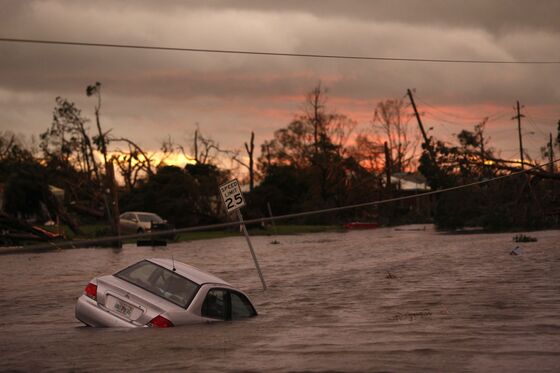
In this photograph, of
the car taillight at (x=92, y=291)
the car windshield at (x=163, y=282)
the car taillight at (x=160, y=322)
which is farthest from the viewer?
the car windshield at (x=163, y=282)

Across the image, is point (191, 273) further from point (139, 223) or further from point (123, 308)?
point (139, 223)

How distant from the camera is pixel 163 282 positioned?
1434 cm

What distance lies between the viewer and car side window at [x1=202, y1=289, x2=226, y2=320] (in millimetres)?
14348

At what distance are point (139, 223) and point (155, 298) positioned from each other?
135ft

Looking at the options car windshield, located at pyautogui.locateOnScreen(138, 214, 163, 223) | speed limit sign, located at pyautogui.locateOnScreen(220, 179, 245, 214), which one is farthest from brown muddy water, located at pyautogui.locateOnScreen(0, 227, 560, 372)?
car windshield, located at pyautogui.locateOnScreen(138, 214, 163, 223)

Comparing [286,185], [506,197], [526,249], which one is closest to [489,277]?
[526,249]

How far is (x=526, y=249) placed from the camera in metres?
35.6

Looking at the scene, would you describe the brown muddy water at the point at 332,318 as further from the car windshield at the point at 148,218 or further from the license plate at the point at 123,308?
the car windshield at the point at 148,218

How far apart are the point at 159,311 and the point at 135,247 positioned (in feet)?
106

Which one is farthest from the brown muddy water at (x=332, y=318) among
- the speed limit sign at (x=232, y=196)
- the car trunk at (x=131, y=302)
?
the speed limit sign at (x=232, y=196)

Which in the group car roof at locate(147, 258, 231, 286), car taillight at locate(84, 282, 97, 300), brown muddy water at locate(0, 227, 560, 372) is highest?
car roof at locate(147, 258, 231, 286)

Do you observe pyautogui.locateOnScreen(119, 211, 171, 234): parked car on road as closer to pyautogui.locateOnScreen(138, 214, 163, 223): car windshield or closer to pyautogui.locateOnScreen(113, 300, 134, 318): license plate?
pyautogui.locateOnScreen(138, 214, 163, 223): car windshield

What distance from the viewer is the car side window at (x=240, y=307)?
15281 millimetres

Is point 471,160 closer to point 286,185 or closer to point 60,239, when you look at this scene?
point 60,239
